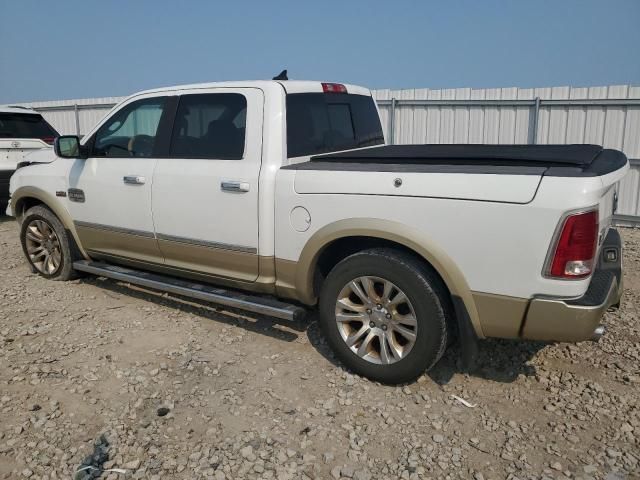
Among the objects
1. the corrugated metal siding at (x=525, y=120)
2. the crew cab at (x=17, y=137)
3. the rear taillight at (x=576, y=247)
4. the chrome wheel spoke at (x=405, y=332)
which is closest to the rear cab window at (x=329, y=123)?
the chrome wheel spoke at (x=405, y=332)

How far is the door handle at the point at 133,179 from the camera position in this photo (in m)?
4.44

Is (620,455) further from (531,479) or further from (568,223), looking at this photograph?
(568,223)

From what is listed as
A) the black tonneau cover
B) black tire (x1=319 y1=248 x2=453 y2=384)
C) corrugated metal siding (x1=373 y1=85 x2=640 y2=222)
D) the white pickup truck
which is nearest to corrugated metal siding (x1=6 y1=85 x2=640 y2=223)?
corrugated metal siding (x1=373 y1=85 x2=640 y2=222)

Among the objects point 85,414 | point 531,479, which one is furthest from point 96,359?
point 531,479

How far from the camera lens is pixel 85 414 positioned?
326 centimetres

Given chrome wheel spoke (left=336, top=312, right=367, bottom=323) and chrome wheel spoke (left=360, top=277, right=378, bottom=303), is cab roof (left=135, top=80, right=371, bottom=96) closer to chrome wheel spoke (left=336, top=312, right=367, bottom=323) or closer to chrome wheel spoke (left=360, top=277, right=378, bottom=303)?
chrome wheel spoke (left=360, top=277, right=378, bottom=303)

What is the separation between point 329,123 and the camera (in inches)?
172

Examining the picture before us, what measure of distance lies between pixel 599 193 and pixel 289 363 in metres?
2.28

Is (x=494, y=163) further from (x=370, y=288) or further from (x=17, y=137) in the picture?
(x=17, y=137)

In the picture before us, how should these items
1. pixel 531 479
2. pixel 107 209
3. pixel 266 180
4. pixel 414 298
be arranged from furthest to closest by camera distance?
pixel 107 209, pixel 266 180, pixel 414 298, pixel 531 479

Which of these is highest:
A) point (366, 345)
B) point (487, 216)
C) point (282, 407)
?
point (487, 216)

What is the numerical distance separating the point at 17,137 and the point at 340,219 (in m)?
7.35

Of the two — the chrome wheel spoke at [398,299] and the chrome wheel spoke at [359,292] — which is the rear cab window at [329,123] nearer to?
the chrome wheel spoke at [359,292]

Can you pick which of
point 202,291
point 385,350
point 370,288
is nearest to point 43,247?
point 202,291
